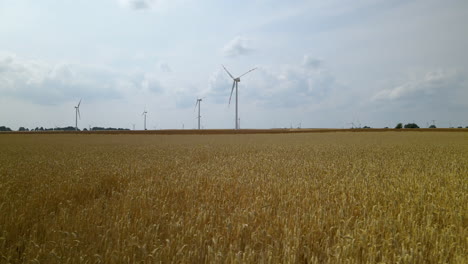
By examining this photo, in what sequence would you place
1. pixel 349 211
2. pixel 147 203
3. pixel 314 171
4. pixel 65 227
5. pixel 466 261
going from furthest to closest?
pixel 314 171
pixel 147 203
pixel 349 211
pixel 65 227
pixel 466 261

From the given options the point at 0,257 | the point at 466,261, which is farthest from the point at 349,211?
the point at 0,257

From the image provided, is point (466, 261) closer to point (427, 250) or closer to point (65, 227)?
point (427, 250)

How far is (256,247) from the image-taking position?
3570mm

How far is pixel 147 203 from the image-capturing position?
5.22 metres

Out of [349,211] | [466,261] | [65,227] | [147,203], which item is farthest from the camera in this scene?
[147,203]

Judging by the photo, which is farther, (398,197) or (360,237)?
(398,197)

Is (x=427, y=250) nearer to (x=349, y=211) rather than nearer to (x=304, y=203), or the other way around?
(x=349, y=211)

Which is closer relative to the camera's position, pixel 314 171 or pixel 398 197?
pixel 398 197

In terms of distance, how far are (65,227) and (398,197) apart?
6.15 m

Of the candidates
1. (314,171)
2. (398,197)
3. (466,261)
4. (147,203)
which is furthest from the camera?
(314,171)

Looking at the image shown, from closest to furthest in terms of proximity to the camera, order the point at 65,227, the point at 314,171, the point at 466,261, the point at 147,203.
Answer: the point at 466,261 < the point at 65,227 < the point at 147,203 < the point at 314,171

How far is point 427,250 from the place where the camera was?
341 centimetres

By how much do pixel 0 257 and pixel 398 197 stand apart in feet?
21.9

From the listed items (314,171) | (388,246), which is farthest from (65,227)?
(314,171)
